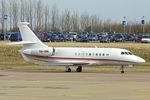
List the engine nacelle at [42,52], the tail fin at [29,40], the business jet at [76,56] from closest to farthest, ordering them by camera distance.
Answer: the business jet at [76,56] < the engine nacelle at [42,52] < the tail fin at [29,40]

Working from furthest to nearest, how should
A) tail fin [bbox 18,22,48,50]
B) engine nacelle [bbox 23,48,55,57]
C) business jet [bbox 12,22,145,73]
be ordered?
1. tail fin [bbox 18,22,48,50]
2. engine nacelle [bbox 23,48,55,57]
3. business jet [bbox 12,22,145,73]

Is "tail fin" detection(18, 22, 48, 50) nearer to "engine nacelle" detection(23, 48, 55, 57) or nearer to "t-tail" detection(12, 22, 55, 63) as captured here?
"t-tail" detection(12, 22, 55, 63)

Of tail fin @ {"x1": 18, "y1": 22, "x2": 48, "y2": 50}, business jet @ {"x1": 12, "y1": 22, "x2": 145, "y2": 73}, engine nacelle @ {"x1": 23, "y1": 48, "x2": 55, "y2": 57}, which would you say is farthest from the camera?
tail fin @ {"x1": 18, "y1": 22, "x2": 48, "y2": 50}

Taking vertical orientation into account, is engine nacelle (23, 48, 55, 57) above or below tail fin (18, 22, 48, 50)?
below

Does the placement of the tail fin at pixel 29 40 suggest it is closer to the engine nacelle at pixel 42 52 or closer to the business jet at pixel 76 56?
the business jet at pixel 76 56

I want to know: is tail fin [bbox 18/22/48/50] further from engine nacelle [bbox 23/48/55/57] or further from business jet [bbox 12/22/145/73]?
engine nacelle [bbox 23/48/55/57]

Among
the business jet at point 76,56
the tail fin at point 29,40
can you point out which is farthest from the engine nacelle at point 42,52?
the tail fin at point 29,40

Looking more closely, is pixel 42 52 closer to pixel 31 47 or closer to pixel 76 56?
pixel 31 47

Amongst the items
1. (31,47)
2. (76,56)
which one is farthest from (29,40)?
(76,56)

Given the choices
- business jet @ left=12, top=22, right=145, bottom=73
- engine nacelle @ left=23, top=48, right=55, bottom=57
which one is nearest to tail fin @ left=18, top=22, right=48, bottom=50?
business jet @ left=12, top=22, right=145, bottom=73

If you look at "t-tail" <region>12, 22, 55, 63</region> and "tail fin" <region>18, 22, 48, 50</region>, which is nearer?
"t-tail" <region>12, 22, 55, 63</region>
